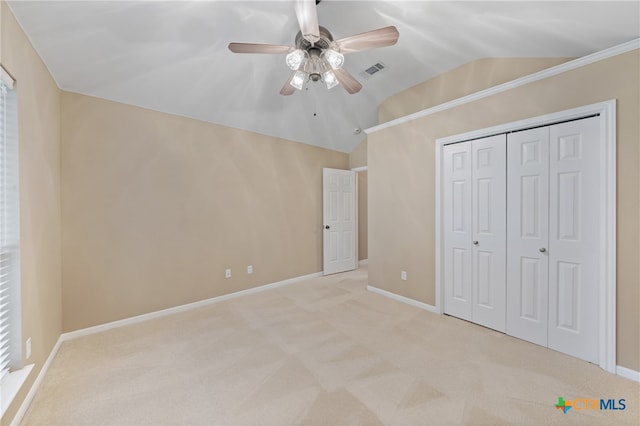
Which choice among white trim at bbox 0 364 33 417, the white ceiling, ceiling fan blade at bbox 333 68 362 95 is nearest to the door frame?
the white ceiling

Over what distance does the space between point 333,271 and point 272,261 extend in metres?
1.33

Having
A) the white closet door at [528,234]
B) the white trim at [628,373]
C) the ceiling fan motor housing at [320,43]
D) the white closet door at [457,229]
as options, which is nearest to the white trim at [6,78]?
the ceiling fan motor housing at [320,43]

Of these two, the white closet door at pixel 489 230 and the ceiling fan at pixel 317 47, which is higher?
the ceiling fan at pixel 317 47

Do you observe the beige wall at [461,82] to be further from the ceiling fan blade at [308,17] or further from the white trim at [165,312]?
the white trim at [165,312]

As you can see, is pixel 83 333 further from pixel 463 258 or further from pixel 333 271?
pixel 463 258

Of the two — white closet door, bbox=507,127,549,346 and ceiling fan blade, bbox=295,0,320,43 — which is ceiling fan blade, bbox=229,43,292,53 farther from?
white closet door, bbox=507,127,549,346

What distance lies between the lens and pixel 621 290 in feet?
6.51

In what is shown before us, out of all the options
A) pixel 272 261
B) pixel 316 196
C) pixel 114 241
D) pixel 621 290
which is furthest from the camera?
pixel 316 196

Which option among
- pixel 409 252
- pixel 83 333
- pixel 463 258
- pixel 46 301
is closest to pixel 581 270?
pixel 463 258

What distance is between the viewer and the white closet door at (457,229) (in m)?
2.91

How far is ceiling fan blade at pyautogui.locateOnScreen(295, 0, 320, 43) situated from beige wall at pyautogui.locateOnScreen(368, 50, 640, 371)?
6.71 feet

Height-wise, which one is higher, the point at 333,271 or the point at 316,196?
the point at 316,196

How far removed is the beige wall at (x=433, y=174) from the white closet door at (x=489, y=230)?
32 centimetres

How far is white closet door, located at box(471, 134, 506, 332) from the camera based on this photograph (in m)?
2.65
